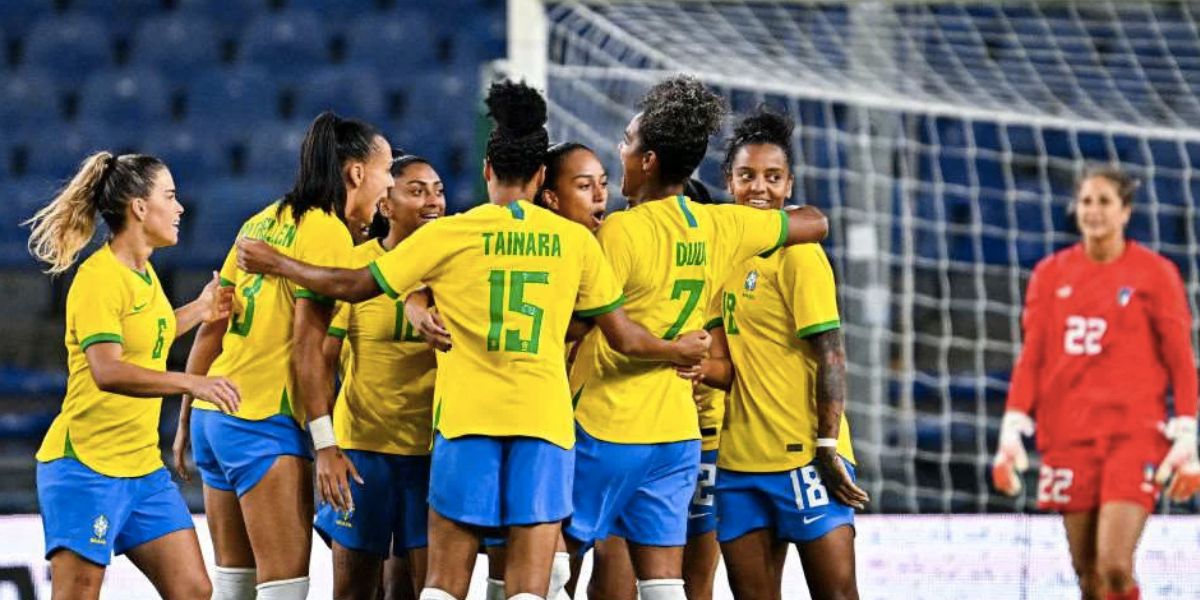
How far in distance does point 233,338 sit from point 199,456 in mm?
373

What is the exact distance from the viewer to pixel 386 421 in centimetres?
452

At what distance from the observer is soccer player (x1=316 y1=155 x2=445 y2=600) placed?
14.8ft

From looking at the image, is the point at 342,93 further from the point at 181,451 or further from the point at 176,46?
the point at 181,451

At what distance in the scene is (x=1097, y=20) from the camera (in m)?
9.04

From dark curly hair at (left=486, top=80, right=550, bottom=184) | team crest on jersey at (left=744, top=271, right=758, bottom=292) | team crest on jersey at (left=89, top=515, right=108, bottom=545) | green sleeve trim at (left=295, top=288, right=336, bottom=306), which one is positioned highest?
dark curly hair at (left=486, top=80, right=550, bottom=184)

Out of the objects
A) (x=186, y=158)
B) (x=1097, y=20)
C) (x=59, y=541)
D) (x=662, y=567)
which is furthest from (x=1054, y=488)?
(x=186, y=158)

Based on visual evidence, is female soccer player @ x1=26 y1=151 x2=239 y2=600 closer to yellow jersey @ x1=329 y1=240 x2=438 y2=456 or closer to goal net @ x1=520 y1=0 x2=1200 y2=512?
yellow jersey @ x1=329 y1=240 x2=438 y2=456

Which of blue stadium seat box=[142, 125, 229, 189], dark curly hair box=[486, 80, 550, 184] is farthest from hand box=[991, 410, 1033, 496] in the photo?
blue stadium seat box=[142, 125, 229, 189]

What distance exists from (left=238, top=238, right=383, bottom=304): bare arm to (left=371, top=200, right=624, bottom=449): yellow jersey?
8 cm

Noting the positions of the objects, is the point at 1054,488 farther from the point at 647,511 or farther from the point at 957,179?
the point at 957,179

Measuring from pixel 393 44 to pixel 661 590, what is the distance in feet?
25.0

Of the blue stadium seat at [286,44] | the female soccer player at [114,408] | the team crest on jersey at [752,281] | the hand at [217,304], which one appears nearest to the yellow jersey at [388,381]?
the hand at [217,304]

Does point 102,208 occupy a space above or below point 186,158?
below

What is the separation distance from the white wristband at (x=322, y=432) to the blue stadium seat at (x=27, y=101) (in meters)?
7.52
